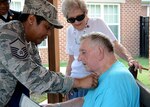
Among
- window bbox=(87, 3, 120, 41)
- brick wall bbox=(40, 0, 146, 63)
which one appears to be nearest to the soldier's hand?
brick wall bbox=(40, 0, 146, 63)

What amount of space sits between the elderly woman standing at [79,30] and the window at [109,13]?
656 centimetres

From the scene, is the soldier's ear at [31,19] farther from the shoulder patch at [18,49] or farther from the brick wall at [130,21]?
the brick wall at [130,21]

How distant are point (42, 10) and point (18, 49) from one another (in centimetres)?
26

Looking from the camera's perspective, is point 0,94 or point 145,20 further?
point 145,20

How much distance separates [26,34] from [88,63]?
381 mm

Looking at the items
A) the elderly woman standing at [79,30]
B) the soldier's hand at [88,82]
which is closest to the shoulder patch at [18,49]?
the soldier's hand at [88,82]

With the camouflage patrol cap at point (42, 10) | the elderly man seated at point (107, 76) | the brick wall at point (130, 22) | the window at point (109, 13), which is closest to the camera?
the elderly man seated at point (107, 76)

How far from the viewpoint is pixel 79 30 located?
2.33 m

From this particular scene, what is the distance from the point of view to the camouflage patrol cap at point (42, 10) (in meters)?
1.56

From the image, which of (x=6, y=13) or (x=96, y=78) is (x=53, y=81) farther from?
(x=6, y=13)

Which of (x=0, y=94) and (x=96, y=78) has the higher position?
(x=96, y=78)

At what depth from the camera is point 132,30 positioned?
8.86 meters

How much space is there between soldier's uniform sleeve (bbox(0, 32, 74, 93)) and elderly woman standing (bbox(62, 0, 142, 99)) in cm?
64

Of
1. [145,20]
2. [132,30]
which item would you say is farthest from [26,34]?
[132,30]
